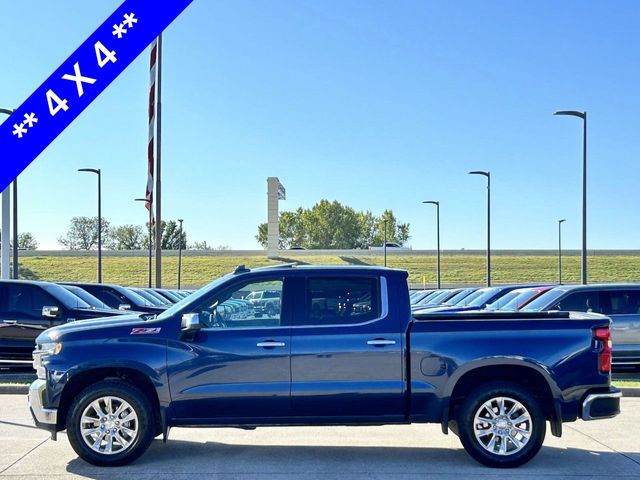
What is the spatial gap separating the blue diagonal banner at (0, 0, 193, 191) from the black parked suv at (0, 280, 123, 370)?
987cm

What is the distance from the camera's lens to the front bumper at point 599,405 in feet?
22.2

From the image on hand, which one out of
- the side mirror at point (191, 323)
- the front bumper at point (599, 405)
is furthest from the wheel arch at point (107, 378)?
the front bumper at point (599, 405)

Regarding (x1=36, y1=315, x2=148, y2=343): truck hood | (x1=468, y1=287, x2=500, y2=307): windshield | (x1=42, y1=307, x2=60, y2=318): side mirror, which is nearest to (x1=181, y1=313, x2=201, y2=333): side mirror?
(x1=36, y1=315, x2=148, y2=343): truck hood

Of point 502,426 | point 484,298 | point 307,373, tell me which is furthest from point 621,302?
point 307,373

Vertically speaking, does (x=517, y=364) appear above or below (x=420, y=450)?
above

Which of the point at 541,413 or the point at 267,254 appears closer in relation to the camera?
the point at 541,413

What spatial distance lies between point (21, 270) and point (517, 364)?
68.4m

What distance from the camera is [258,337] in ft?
22.2

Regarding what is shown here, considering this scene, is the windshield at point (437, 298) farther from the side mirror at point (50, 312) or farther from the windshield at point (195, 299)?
the windshield at point (195, 299)

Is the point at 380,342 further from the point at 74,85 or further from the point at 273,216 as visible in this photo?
the point at 273,216

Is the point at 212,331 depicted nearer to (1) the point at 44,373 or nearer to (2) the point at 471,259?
(1) the point at 44,373

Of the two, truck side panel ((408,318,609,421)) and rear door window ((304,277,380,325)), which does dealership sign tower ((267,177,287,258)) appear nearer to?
rear door window ((304,277,380,325))

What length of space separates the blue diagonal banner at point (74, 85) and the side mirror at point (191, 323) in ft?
11.9

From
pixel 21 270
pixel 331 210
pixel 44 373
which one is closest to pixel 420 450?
pixel 44 373
